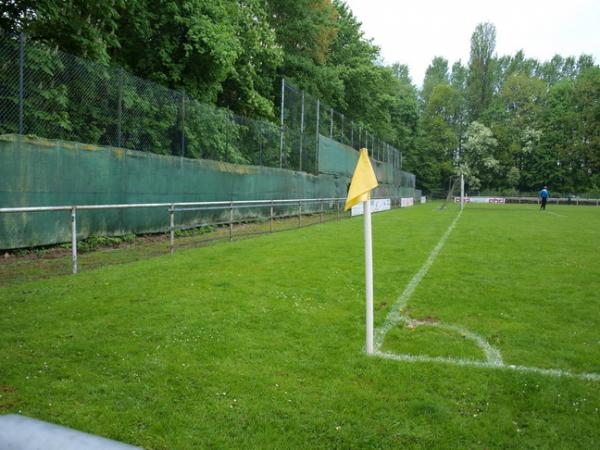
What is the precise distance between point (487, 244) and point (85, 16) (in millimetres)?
12332

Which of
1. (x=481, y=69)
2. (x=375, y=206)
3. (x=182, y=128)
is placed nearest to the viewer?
(x=182, y=128)

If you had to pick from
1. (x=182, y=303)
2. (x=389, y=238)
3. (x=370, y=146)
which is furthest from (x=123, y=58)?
(x=370, y=146)

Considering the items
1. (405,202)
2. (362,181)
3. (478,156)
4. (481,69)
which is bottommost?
(405,202)

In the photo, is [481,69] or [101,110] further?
[481,69]

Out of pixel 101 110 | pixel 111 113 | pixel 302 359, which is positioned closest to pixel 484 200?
pixel 111 113

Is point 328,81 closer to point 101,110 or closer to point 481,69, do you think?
point 101,110

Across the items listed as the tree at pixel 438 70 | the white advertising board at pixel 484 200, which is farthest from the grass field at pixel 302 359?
the tree at pixel 438 70

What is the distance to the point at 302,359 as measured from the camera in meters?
4.19

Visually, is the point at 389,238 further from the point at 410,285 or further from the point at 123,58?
the point at 123,58

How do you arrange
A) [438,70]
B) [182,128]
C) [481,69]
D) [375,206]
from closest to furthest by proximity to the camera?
1. [182,128]
2. [375,206]
3. [481,69]
4. [438,70]

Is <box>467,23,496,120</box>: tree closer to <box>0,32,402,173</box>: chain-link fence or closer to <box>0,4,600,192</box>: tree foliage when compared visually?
<box>0,4,600,192</box>: tree foliage

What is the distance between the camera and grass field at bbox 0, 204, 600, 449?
9.96ft

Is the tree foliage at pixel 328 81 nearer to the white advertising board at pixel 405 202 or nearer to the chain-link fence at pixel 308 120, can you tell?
Answer: the chain-link fence at pixel 308 120

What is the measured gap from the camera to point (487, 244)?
12.8m
